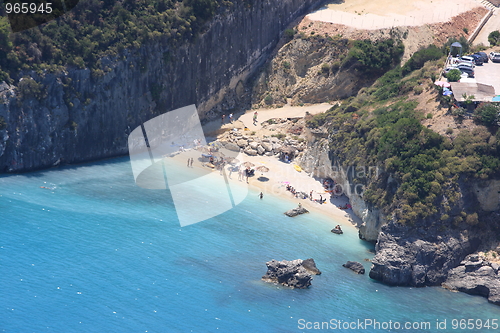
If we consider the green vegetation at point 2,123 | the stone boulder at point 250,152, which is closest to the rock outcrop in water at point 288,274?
the stone boulder at point 250,152

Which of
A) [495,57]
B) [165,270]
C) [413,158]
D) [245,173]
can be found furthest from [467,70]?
[165,270]

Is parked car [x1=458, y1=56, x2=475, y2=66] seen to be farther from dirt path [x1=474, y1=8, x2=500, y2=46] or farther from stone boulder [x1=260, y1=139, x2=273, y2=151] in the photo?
stone boulder [x1=260, y1=139, x2=273, y2=151]

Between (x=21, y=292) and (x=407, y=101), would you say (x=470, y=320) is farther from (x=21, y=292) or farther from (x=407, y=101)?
(x=21, y=292)

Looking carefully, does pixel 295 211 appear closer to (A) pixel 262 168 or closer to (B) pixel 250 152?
(A) pixel 262 168

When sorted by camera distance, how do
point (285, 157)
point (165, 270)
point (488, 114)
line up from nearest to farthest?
point (165, 270) → point (488, 114) → point (285, 157)

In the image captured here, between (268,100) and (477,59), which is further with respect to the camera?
(268,100)

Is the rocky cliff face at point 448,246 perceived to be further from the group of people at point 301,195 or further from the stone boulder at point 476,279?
the group of people at point 301,195
